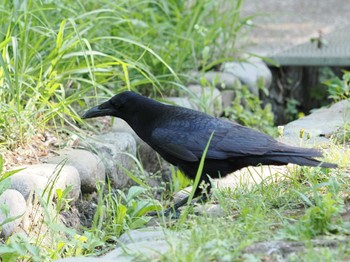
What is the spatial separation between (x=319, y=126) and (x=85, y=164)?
1.60 m

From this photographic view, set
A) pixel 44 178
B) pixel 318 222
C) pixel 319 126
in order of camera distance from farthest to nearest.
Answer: pixel 319 126 < pixel 44 178 < pixel 318 222

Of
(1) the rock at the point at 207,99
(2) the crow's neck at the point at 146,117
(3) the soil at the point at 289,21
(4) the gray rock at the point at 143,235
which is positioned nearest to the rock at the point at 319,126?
(1) the rock at the point at 207,99

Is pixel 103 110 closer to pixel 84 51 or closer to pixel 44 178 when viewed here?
pixel 84 51

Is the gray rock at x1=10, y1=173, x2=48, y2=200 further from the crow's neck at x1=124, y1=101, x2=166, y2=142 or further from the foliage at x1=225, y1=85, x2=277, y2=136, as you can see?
the foliage at x1=225, y1=85, x2=277, y2=136

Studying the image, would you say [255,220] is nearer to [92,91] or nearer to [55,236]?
[55,236]

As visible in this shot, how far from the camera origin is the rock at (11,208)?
4.09m

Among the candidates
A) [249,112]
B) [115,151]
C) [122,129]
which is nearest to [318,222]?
[115,151]

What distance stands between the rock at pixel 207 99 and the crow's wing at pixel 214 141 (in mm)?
1374

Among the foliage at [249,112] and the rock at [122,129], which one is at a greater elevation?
the rock at [122,129]

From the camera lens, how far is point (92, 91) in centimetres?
585

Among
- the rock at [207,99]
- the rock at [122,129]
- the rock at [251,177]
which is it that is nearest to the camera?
the rock at [251,177]

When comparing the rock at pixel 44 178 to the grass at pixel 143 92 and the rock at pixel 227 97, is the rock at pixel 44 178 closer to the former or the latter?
the grass at pixel 143 92

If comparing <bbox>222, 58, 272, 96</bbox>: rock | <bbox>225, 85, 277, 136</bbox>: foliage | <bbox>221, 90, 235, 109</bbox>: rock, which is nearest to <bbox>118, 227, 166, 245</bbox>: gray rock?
<bbox>225, 85, 277, 136</bbox>: foliage

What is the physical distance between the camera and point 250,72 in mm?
7129
